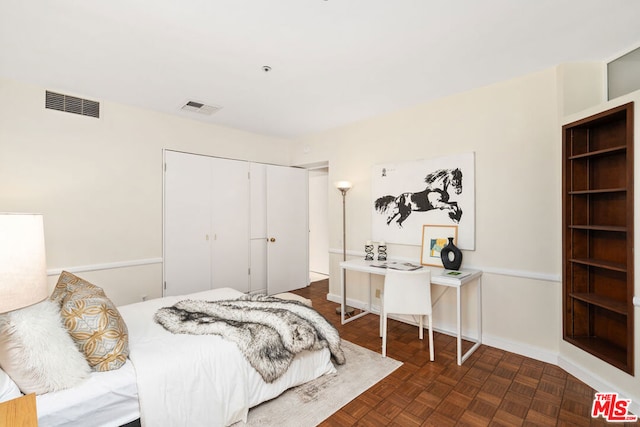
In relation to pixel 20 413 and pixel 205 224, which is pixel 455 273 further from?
pixel 205 224

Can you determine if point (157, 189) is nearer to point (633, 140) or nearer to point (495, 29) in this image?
point (495, 29)

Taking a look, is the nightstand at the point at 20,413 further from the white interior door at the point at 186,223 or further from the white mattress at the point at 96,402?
the white interior door at the point at 186,223

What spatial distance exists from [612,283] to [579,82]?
165 cm

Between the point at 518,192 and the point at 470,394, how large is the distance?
178 cm

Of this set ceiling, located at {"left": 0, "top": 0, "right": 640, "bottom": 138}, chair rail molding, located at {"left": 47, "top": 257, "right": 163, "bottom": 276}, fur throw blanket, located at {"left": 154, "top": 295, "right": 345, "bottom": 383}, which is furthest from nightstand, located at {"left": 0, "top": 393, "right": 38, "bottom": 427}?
→ chair rail molding, located at {"left": 47, "top": 257, "right": 163, "bottom": 276}

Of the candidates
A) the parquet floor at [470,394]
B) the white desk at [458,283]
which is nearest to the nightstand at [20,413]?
the parquet floor at [470,394]

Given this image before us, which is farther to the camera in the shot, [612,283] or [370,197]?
[370,197]

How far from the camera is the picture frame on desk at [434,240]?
322cm

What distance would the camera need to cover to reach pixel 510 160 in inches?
112

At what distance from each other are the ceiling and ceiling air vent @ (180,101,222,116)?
0.58ft

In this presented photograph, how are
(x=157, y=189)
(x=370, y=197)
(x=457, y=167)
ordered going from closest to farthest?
(x=457, y=167) < (x=157, y=189) < (x=370, y=197)

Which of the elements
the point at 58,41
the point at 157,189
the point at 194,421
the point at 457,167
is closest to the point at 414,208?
the point at 457,167

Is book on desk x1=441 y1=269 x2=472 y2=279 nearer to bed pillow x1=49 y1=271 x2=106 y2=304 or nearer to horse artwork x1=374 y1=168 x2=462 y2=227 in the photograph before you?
horse artwork x1=374 y1=168 x2=462 y2=227

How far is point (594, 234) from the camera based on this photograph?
98.3 inches
